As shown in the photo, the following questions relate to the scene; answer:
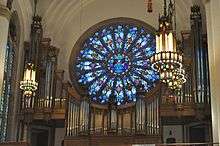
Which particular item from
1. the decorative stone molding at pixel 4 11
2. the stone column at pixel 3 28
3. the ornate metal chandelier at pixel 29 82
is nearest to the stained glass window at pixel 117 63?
the ornate metal chandelier at pixel 29 82

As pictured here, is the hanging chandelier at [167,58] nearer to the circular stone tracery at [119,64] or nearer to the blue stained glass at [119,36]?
the circular stone tracery at [119,64]

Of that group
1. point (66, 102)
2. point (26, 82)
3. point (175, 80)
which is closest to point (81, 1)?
point (66, 102)

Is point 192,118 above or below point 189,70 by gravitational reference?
below

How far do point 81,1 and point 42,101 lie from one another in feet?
17.7

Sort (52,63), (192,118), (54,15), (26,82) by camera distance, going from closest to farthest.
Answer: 1. (26,82)
2. (192,118)
3. (52,63)
4. (54,15)

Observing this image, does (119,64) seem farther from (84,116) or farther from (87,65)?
(84,116)

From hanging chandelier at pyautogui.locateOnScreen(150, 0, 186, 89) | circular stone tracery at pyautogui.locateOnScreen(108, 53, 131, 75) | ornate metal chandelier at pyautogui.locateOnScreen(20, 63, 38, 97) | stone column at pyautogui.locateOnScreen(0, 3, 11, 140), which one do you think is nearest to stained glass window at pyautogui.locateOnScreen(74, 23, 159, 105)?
circular stone tracery at pyautogui.locateOnScreen(108, 53, 131, 75)

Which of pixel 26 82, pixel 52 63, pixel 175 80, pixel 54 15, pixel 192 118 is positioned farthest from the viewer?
pixel 54 15

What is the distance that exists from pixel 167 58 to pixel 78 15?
34.1 feet

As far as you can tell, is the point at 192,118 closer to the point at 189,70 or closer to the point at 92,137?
the point at 189,70

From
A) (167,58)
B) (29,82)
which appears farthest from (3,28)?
(167,58)

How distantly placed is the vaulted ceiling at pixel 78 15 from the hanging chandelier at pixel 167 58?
302 inches

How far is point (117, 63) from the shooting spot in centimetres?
2255

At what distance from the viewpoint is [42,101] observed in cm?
2027
